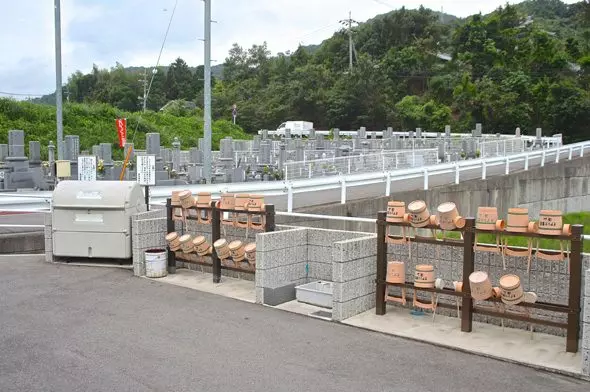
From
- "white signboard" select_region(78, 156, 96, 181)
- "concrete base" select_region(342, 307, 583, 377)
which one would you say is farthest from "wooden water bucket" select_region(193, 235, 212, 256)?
"white signboard" select_region(78, 156, 96, 181)

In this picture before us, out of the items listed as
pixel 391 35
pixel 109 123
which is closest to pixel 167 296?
pixel 109 123

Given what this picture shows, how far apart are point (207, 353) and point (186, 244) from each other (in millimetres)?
3872

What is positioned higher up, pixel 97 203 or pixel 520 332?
pixel 97 203

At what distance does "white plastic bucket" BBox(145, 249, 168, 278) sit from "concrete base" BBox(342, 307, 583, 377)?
3743 mm

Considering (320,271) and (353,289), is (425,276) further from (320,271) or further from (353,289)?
(320,271)

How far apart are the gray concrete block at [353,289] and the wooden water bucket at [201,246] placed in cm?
299

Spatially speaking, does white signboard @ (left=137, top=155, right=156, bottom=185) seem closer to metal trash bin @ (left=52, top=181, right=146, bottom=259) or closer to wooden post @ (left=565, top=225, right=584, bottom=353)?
metal trash bin @ (left=52, top=181, right=146, bottom=259)

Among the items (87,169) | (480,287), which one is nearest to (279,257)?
(480,287)

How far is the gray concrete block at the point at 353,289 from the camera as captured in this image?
781 centimetres

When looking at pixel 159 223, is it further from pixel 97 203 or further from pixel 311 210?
pixel 311 210

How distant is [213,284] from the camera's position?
389 inches

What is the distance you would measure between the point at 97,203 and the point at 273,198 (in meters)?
7.90

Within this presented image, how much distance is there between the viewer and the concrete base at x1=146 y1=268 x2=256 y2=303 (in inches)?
364

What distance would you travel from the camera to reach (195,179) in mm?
25047
